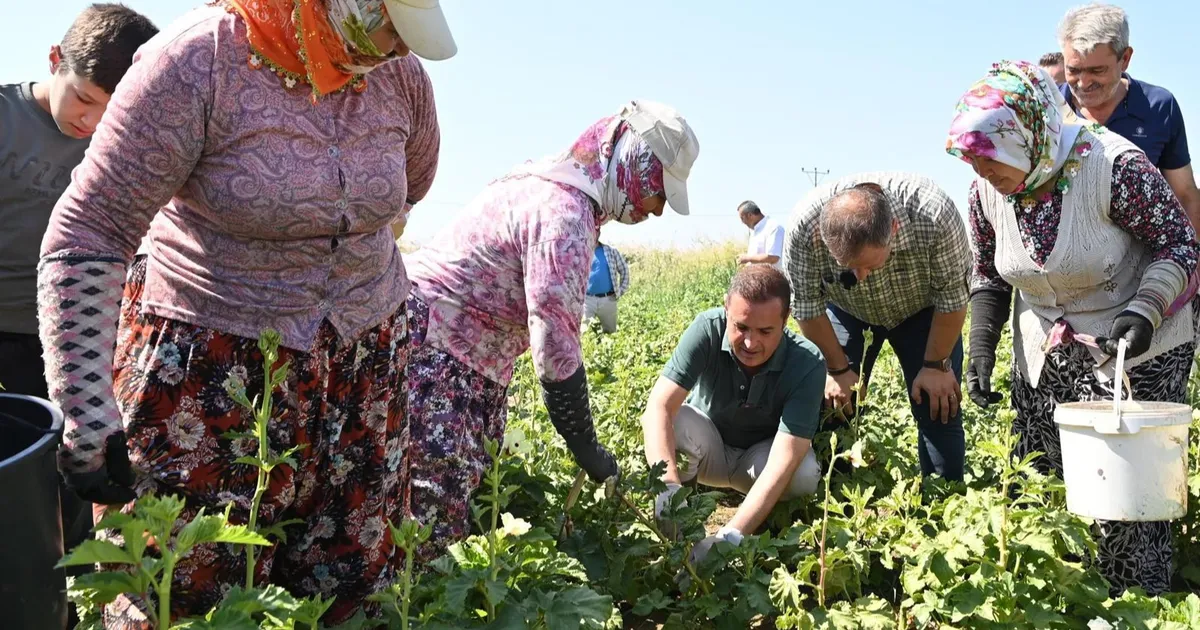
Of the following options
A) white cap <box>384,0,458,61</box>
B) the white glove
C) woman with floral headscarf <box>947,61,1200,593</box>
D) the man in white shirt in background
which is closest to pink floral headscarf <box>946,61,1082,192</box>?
woman with floral headscarf <box>947,61,1200,593</box>

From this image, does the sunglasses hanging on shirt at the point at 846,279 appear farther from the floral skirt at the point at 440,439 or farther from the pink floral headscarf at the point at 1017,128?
the floral skirt at the point at 440,439

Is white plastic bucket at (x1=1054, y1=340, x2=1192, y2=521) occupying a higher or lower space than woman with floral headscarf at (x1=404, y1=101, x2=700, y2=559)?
lower

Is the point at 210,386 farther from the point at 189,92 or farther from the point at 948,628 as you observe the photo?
the point at 948,628

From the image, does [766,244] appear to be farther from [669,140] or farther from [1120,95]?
[669,140]

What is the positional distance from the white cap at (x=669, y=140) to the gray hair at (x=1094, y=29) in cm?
189

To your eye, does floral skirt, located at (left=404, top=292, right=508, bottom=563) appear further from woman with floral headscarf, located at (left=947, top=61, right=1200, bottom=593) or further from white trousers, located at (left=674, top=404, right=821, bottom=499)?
woman with floral headscarf, located at (left=947, top=61, right=1200, bottom=593)

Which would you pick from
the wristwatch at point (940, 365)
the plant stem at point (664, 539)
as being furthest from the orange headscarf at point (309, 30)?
the wristwatch at point (940, 365)

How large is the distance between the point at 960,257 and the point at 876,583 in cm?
122

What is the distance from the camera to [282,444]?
5.95 feet

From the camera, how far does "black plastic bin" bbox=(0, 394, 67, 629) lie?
1.21m

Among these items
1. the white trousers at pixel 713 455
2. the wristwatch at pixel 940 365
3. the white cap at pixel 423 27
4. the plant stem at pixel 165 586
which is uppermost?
the white cap at pixel 423 27

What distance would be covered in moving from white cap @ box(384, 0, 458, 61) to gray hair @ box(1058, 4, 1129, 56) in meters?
2.64

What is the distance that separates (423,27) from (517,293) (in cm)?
92

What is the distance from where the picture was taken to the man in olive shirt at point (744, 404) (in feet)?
10.7
